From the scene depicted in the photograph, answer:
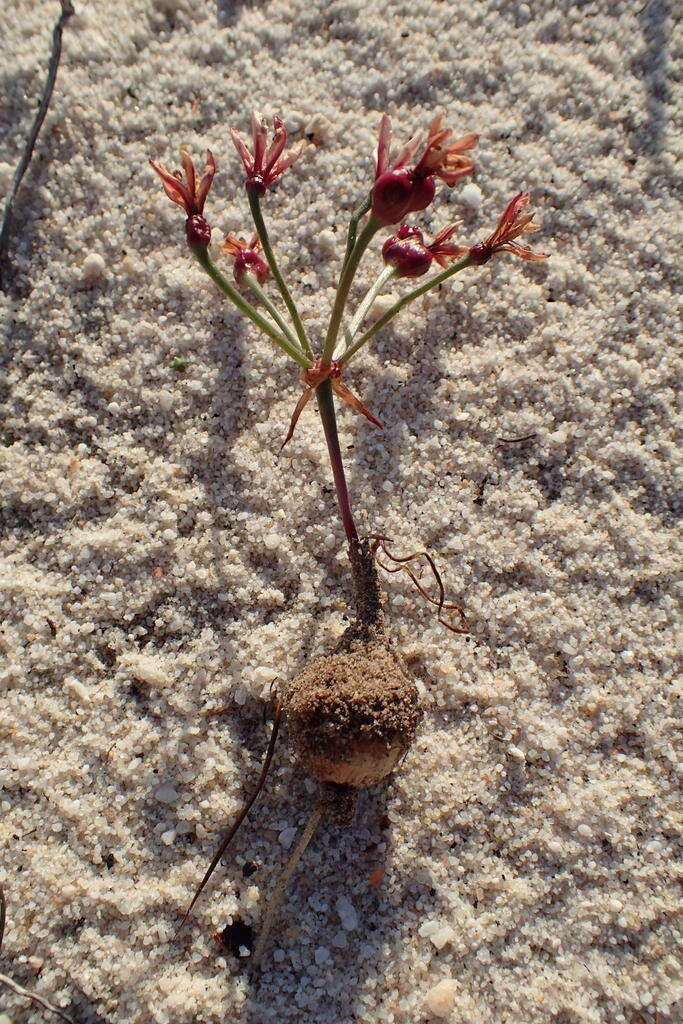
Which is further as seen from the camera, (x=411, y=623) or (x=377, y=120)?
(x=377, y=120)

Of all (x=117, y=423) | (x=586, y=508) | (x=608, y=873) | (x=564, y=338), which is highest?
(x=564, y=338)

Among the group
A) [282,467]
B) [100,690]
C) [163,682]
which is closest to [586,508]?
[282,467]

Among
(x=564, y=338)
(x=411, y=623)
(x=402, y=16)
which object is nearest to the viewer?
(x=411, y=623)

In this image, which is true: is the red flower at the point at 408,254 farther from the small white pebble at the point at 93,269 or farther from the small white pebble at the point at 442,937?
the small white pebble at the point at 442,937

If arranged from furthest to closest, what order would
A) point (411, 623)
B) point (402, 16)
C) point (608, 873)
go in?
point (402, 16), point (411, 623), point (608, 873)

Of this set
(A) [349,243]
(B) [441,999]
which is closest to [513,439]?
(A) [349,243]

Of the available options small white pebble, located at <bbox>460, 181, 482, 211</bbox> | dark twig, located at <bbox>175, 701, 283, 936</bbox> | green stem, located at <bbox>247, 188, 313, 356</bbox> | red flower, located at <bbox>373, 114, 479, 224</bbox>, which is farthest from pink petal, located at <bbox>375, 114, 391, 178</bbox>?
dark twig, located at <bbox>175, 701, 283, 936</bbox>

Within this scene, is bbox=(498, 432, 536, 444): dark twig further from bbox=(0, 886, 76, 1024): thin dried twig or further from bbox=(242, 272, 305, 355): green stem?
bbox=(0, 886, 76, 1024): thin dried twig

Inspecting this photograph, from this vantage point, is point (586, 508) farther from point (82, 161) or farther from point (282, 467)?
point (82, 161)
